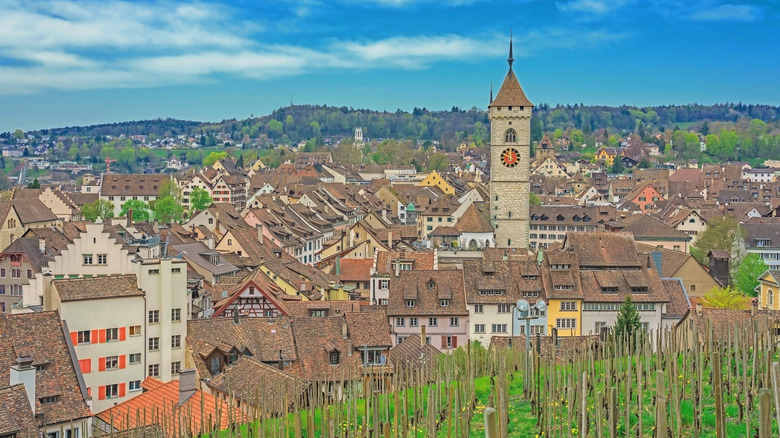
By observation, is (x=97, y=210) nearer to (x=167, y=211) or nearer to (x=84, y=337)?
Answer: (x=167, y=211)

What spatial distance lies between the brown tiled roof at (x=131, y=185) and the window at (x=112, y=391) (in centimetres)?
11055

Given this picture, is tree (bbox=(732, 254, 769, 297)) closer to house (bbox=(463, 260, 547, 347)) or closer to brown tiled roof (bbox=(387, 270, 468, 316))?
house (bbox=(463, 260, 547, 347))

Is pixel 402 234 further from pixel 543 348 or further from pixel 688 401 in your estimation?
pixel 688 401

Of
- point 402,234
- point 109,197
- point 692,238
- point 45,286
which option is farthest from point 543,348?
point 109,197

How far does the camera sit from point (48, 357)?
33.6m

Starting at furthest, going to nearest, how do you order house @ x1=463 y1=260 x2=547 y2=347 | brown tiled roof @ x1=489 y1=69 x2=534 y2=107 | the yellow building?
the yellow building → brown tiled roof @ x1=489 y1=69 x2=534 y2=107 → house @ x1=463 y1=260 x2=547 y2=347

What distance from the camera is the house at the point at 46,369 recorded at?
98.7ft

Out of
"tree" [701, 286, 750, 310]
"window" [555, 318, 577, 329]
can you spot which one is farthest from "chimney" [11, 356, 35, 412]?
"tree" [701, 286, 750, 310]

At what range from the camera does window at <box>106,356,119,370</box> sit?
1559 inches

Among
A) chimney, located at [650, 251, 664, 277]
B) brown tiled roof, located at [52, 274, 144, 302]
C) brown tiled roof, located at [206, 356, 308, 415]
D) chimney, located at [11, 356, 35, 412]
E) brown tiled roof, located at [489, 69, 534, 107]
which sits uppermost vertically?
brown tiled roof, located at [489, 69, 534, 107]

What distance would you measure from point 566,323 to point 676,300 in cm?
617

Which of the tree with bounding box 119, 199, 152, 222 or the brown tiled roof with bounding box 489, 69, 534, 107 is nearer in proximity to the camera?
the brown tiled roof with bounding box 489, 69, 534, 107

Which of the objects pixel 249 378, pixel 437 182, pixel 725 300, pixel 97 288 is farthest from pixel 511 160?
pixel 437 182

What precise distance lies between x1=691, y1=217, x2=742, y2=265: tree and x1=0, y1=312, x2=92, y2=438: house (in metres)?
63.3
